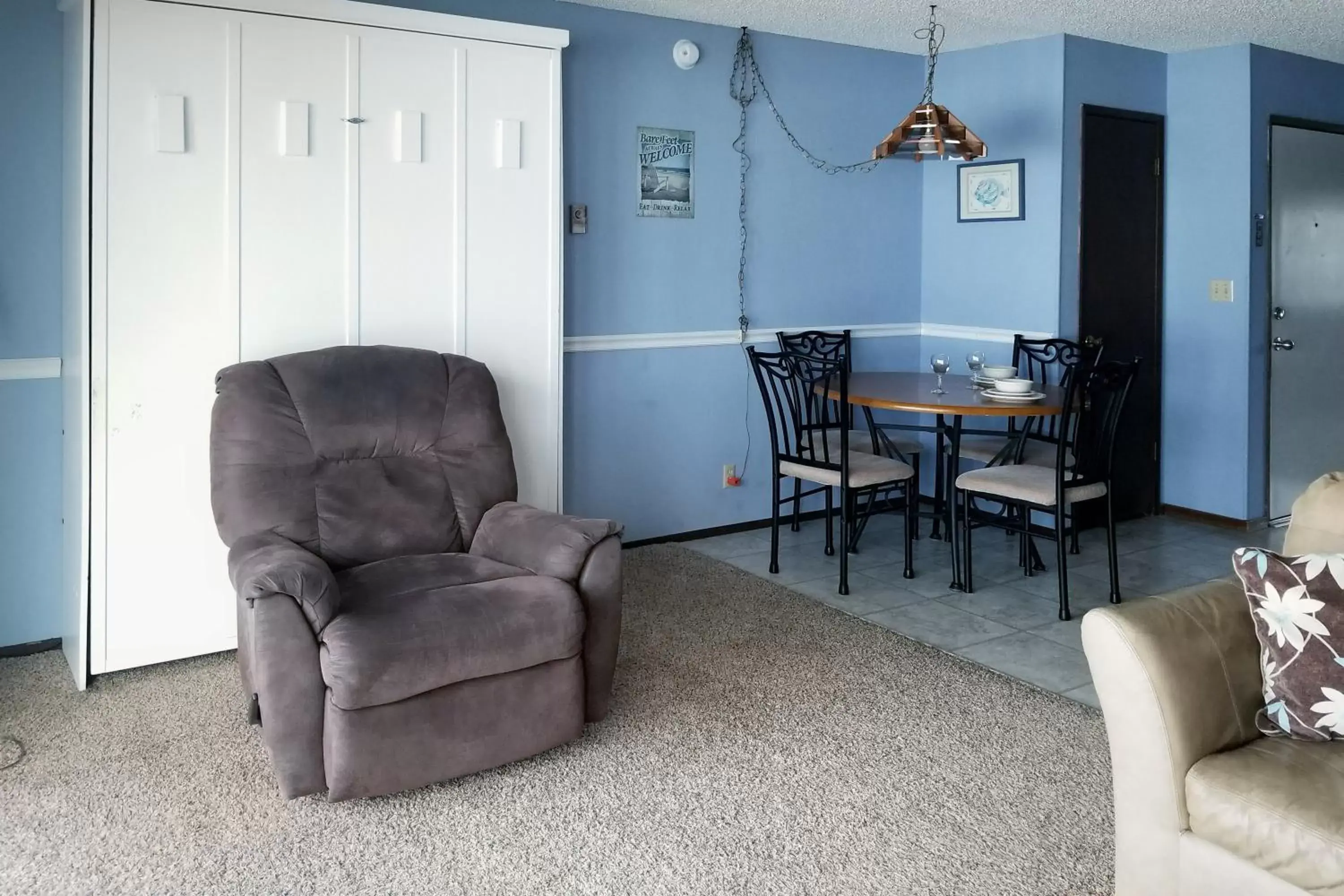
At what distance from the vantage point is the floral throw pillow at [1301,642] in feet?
6.27

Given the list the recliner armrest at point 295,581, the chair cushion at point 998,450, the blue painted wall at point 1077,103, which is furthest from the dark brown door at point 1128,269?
the recliner armrest at point 295,581

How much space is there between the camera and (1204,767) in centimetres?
187

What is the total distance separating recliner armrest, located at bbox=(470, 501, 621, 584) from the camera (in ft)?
9.53

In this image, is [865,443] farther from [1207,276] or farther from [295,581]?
[295,581]

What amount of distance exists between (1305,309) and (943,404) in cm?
271

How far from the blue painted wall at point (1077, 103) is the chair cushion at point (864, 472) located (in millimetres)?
1316

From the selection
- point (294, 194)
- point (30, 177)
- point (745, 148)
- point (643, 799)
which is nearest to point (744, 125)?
point (745, 148)

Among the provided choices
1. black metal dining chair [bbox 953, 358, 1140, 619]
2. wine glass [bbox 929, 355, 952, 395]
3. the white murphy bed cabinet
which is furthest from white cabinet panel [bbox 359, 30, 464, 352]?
black metal dining chair [bbox 953, 358, 1140, 619]

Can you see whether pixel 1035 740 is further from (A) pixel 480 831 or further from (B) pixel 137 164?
(B) pixel 137 164

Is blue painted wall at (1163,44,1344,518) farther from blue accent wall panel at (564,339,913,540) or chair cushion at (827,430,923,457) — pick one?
blue accent wall panel at (564,339,913,540)

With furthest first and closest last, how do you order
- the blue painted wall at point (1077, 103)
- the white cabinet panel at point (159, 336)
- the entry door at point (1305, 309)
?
the entry door at point (1305, 309) < the blue painted wall at point (1077, 103) < the white cabinet panel at point (159, 336)

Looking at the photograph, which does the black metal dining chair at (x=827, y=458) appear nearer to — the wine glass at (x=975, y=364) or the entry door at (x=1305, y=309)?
the wine glass at (x=975, y=364)

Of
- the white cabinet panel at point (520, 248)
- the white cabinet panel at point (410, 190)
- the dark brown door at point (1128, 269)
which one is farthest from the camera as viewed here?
the dark brown door at point (1128, 269)

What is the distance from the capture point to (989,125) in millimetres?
5332
